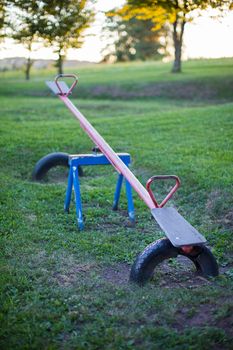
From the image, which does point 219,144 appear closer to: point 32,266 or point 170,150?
point 170,150

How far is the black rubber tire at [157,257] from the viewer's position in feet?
12.9

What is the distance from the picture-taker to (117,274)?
443 centimetres

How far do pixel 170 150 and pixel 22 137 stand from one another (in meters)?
3.63

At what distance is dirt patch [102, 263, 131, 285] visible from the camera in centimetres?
425

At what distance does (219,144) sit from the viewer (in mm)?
Result: 9461

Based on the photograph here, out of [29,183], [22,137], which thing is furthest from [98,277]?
[22,137]

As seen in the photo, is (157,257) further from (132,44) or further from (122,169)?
(132,44)

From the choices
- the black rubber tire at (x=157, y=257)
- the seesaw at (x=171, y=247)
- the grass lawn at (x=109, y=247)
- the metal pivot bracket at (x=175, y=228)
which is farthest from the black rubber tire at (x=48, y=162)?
the black rubber tire at (x=157, y=257)

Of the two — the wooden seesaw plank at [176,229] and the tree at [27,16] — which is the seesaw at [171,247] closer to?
the wooden seesaw plank at [176,229]

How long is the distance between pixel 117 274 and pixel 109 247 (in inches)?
25.6

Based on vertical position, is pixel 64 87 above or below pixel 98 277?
above

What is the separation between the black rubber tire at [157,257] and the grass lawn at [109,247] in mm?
104

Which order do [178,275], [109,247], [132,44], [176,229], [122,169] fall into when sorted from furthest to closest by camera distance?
[132,44] < [109,247] < [122,169] < [178,275] < [176,229]

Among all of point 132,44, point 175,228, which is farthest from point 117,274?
point 132,44
